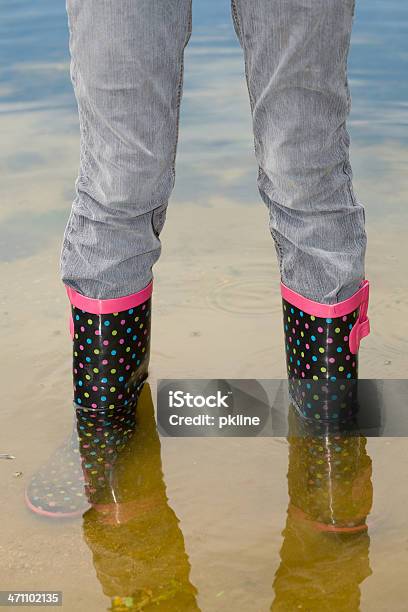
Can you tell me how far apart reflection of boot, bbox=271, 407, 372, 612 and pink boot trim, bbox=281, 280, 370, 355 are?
0.17 m

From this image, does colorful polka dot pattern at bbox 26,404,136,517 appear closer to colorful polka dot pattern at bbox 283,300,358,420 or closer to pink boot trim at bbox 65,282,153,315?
pink boot trim at bbox 65,282,153,315

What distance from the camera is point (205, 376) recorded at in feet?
Result: 5.53

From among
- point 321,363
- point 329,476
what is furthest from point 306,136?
point 329,476

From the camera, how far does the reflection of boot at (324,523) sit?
119 cm

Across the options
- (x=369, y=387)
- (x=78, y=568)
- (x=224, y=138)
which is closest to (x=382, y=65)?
(x=224, y=138)

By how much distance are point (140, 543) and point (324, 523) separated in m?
0.26

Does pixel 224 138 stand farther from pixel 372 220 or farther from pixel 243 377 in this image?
pixel 243 377

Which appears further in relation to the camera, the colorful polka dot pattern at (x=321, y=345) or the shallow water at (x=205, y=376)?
the colorful polka dot pattern at (x=321, y=345)

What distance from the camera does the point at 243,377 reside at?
1685 millimetres

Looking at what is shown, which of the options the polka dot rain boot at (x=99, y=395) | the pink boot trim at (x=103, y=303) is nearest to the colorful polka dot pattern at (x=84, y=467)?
the polka dot rain boot at (x=99, y=395)

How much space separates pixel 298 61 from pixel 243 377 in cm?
62

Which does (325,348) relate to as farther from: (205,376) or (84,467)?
(84,467)

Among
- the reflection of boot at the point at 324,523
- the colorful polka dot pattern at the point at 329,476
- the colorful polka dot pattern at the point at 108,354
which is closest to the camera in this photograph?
the reflection of boot at the point at 324,523

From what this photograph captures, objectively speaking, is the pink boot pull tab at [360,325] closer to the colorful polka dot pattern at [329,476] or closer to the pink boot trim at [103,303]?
the colorful polka dot pattern at [329,476]
